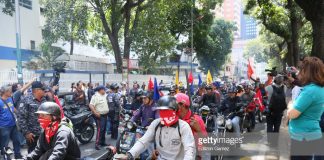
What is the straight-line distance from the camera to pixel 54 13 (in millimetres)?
24953

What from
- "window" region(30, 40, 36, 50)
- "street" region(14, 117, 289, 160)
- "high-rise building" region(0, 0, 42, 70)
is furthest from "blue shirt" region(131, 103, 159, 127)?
"window" region(30, 40, 36, 50)

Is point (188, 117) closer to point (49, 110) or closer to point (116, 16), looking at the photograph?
point (49, 110)

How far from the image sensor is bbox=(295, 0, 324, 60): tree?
391 inches

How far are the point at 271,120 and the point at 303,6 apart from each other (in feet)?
13.1

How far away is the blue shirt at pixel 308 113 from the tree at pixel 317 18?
6.97 m

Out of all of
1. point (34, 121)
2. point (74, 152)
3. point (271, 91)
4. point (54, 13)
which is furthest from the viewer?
point (54, 13)

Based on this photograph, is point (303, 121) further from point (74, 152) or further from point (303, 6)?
point (303, 6)

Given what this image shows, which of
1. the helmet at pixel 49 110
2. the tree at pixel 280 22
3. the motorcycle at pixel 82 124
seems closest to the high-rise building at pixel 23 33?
the tree at pixel 280 22

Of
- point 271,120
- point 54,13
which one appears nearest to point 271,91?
point 271,120

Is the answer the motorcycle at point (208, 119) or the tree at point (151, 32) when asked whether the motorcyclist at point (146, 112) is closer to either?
the motorcycle at point (208, 119)

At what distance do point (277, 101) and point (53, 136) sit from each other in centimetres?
555

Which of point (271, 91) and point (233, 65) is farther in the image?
point (233, 65)

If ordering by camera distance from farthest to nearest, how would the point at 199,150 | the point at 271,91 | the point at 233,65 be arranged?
the point at 233,65
the point at 271,91
the point at 199,150

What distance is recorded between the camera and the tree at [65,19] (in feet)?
75.9
